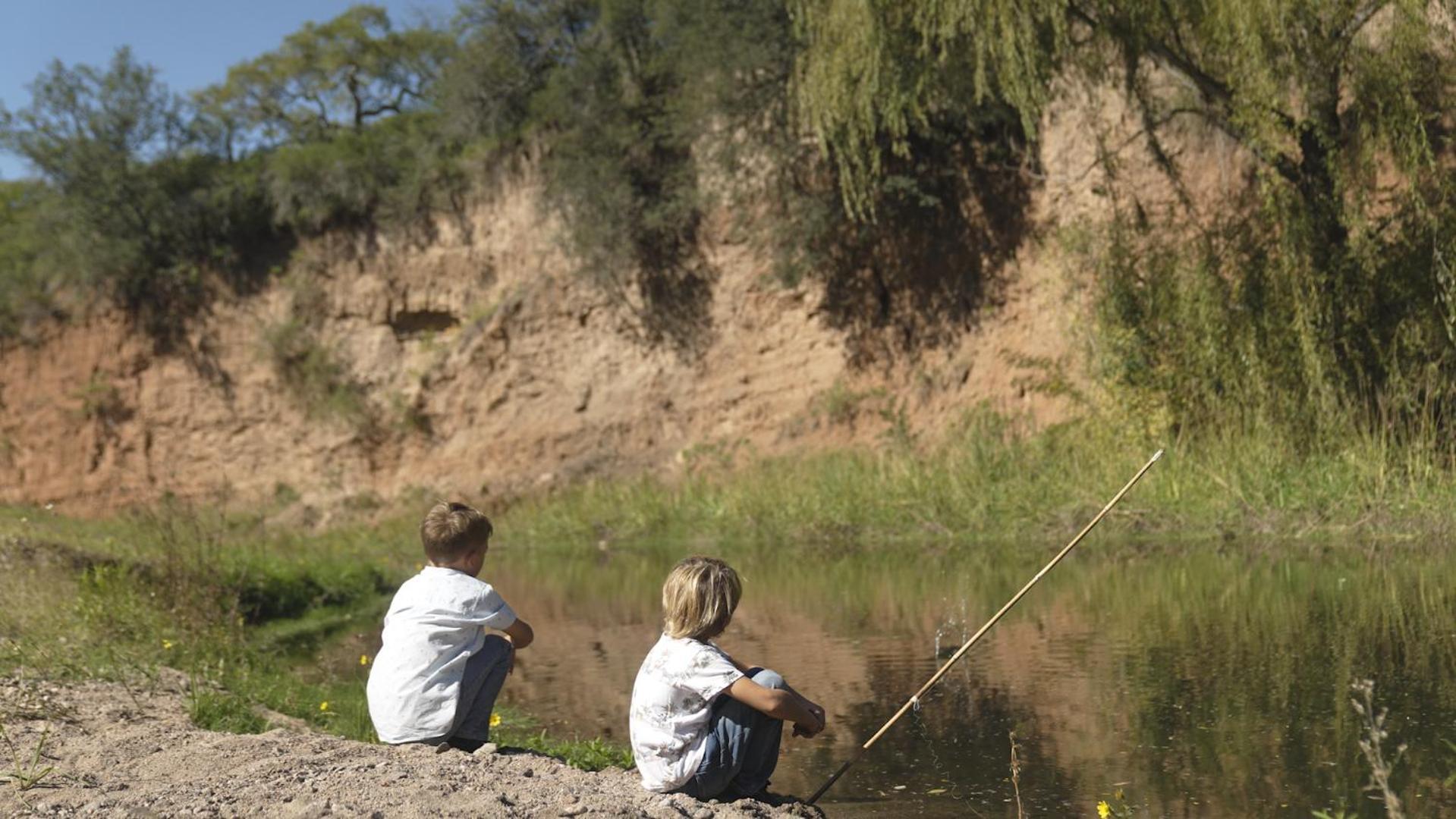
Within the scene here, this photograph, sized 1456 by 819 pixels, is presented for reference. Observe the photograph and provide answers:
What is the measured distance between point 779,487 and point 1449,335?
9238 mm

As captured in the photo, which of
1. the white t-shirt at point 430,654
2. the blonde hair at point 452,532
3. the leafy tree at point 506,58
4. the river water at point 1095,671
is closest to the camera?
the river water at point 1095,671

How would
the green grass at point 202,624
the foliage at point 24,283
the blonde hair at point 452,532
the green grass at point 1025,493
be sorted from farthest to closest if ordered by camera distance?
the foliage at point 24,283
the green grass at point 1025,493
the green grass at point 202,624
the blonde hair at point 452,532

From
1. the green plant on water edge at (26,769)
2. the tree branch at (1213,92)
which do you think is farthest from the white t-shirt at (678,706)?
the tree branch at (1213,92)

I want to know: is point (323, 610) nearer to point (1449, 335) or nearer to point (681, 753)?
point (681, 753)

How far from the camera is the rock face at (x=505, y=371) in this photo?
2175cm

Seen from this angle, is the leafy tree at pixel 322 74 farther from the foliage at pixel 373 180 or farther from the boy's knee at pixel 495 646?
the boy's knee at pixel 495 646

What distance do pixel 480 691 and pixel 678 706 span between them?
→ 1108 millimetres

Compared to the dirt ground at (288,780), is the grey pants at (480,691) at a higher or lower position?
higher

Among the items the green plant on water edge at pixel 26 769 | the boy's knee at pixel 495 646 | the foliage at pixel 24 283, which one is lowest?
the green plant on water edge at pixel 26 769

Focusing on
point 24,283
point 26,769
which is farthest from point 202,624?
point 24,283

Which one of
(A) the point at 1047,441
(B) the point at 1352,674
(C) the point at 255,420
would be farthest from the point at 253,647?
(C) the point at 255,420

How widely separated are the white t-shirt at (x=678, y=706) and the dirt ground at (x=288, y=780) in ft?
0.35

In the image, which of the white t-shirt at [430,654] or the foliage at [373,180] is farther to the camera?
the foliage at [373,180]

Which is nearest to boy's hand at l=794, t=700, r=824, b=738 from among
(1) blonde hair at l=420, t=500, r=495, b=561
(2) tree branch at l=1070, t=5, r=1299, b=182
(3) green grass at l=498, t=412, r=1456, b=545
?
(1) blonde hair at l=420, t=500, r=495, b=561
